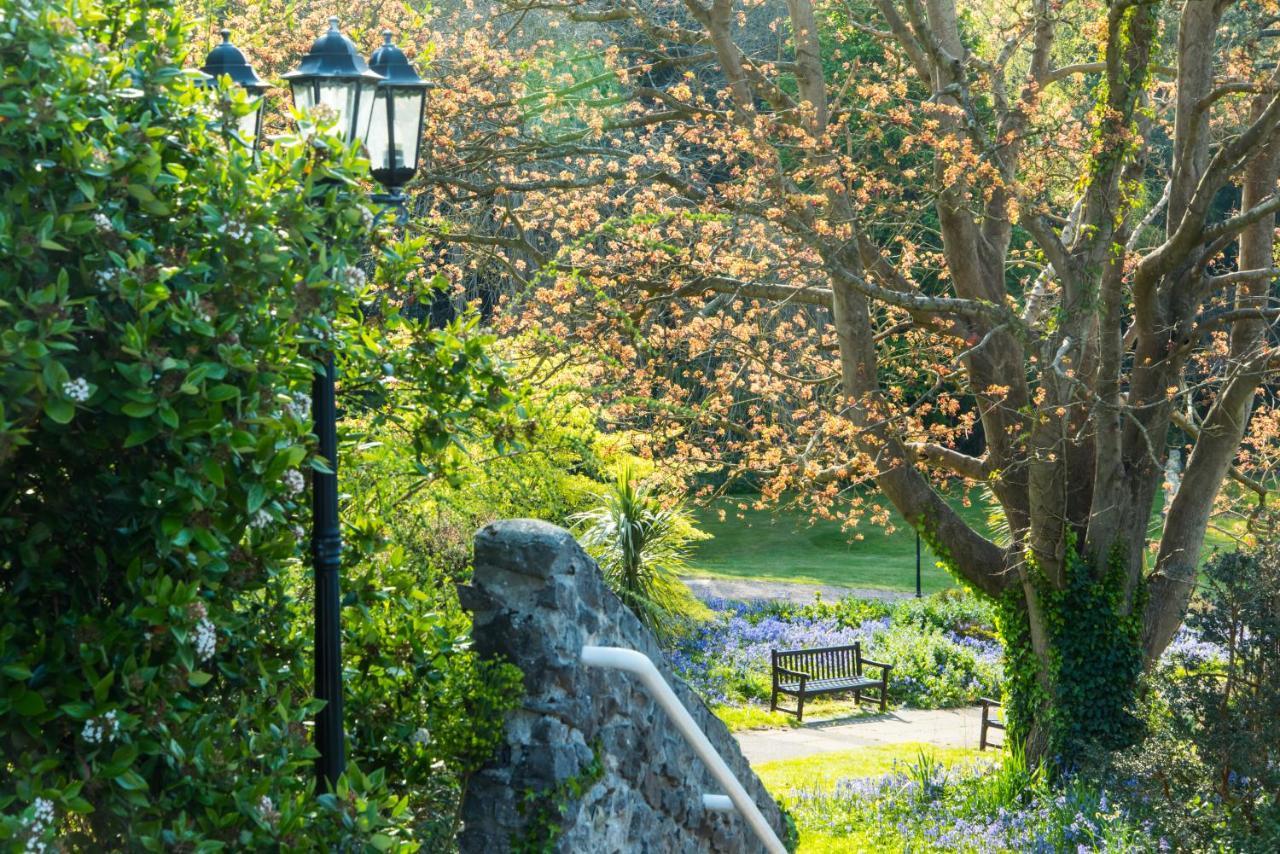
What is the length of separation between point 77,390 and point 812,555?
2375 centimetres

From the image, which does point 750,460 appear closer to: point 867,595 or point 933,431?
point 933,431

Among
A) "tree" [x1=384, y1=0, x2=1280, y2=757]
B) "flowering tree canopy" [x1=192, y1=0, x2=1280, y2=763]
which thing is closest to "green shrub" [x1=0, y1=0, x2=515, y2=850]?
"tree" [x1=384, y1=0, x2=1280, y2=757]

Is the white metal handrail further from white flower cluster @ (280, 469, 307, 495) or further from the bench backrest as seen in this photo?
the bench backrest

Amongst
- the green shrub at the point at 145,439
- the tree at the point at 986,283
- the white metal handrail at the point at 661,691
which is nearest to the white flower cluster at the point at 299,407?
the green shrub at the point at 145,439

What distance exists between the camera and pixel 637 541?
15.0 meters

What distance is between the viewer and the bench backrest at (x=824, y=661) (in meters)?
14.6

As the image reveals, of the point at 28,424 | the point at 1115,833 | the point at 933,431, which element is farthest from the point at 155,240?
the point at 933,431

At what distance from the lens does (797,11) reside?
32.1 feet

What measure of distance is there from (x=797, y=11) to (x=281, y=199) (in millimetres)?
8121

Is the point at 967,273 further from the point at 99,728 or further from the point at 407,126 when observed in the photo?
the point at 99,728

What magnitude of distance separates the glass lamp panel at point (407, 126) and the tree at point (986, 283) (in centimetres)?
421

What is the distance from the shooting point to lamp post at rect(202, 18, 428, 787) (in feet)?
10.1

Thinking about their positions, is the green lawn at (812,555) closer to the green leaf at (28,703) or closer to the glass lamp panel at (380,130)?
the glass lamp panel at (380,130)

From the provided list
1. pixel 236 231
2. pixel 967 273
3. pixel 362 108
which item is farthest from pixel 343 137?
pixel 967 273
